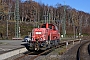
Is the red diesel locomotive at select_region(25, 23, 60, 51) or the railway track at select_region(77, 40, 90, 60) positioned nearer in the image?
the railway track at select_region(77, 40, 90, 60)

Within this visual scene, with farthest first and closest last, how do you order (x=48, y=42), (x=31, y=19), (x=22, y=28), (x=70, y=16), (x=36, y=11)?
(x=70, y=16)
(x=31, y=19)
(x=36, y=11)
(x=22, y=28)
(x=48, y=42)

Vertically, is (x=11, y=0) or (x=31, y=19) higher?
(x=11, y=0)

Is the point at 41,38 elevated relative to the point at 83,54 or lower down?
elevated

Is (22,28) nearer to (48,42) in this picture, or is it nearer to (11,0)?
(11,0)

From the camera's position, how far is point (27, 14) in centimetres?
14288

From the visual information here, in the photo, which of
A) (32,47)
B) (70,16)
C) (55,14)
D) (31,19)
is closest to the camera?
(32,47)

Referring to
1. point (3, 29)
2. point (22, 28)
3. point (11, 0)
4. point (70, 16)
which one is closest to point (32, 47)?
point (3, 29)

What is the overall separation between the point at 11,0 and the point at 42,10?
21024 millimetres

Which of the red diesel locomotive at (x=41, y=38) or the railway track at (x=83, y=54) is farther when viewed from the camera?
the red diesel locomotive at (x=41, y=38)

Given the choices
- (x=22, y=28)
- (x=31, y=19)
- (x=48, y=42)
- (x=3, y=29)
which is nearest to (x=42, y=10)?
(x=31, y=19)

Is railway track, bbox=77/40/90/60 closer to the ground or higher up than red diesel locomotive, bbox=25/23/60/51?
closer to the ground

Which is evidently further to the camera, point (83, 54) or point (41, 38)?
point (41, 38)

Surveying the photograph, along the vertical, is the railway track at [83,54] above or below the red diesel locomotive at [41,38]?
below

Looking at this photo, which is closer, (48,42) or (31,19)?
(48,42)
